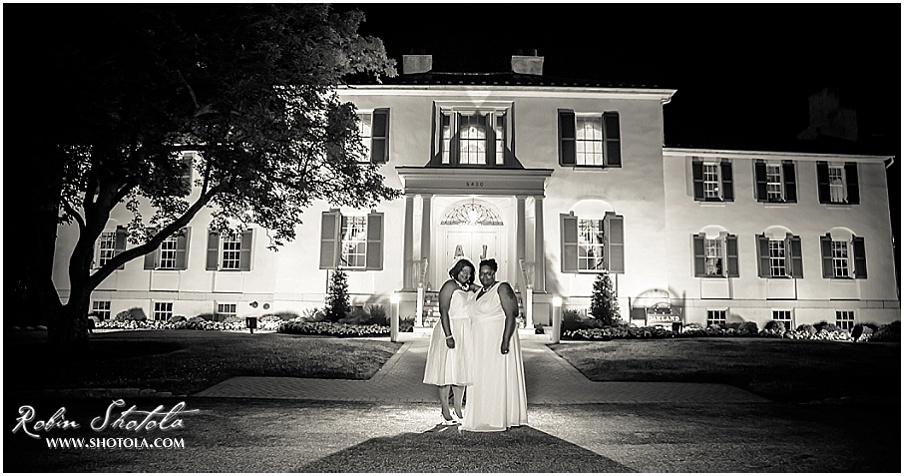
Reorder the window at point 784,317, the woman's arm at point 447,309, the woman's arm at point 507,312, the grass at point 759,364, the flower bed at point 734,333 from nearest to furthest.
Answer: the woman's arm at point 507,312
the woman's arm at point 447,309
the grass at point 759,364
the flower bed at point 734,333
the window at point 784,317

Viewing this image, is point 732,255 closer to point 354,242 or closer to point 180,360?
point 354,242

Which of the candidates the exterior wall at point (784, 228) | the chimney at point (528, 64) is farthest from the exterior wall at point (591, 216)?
the chimney at point (528, 64)

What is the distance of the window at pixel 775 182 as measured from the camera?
2198cm

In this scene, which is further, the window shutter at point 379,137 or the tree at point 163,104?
the window shutter at point 379,137

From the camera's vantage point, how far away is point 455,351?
6344mm

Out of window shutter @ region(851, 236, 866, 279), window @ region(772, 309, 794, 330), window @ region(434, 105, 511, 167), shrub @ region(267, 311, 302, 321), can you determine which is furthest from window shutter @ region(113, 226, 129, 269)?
window shutter @ region(851, 236, 866, 279)

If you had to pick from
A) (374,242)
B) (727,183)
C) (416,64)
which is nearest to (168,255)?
(374,242)

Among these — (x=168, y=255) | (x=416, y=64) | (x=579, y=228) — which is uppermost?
(x=416, y=64)

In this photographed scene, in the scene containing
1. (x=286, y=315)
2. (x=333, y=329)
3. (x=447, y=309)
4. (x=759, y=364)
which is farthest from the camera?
(x=286, y=315)

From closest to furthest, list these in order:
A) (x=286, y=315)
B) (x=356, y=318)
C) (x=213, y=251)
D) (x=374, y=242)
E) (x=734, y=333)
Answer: (x=734, y=333) < (x=356, y=318) < (x=286, y=315) < (x=374, y=242) < (x=213, y=251)

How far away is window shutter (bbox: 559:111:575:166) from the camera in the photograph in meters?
21.5

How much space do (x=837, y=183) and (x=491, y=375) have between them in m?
20.7

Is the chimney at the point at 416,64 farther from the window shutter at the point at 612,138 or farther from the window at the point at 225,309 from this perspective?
the window at the point at 225,309

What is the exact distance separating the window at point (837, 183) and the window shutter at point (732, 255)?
3.41 meters
